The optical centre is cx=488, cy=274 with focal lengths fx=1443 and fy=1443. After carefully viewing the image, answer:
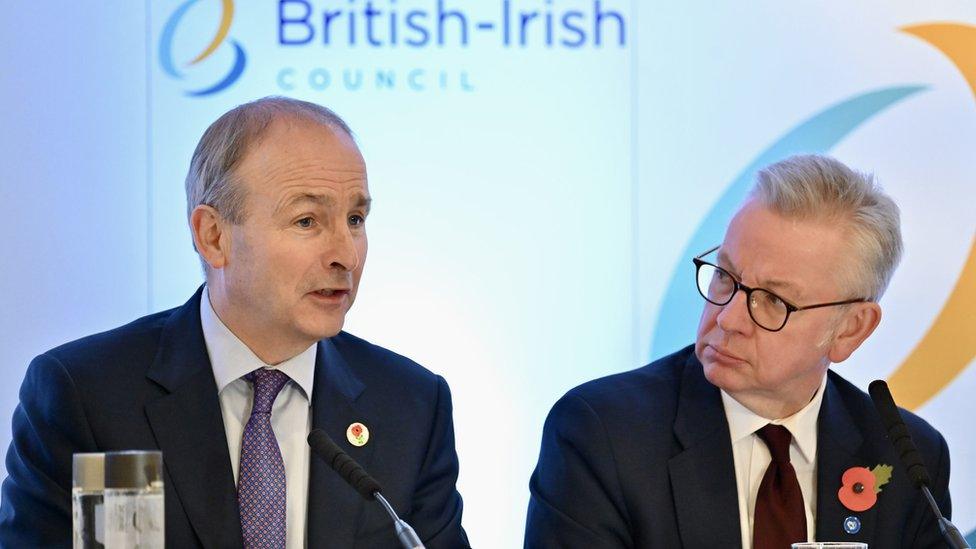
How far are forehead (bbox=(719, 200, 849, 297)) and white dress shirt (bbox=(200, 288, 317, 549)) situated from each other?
102 cm

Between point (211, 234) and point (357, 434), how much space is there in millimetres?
554

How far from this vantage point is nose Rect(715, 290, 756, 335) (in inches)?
127

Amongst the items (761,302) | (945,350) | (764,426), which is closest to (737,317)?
(761,302)

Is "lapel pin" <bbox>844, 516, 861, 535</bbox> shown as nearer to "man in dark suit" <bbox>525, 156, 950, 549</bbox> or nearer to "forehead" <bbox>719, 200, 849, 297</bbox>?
"man in dark suit" <bbox>525, 156, 950, 549</bbox>

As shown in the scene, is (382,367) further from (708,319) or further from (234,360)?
(708,319)

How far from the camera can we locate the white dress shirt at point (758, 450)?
3.31 metres

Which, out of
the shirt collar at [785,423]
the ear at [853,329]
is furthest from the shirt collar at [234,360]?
the ear at [853,329]

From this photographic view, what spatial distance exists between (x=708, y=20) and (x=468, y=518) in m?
1.81

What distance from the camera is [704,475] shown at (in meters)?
3.28

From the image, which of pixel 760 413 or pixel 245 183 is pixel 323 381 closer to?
pixel 245 183

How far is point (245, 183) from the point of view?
315 centimetres

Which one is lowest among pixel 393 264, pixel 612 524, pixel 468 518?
pixel 468 518

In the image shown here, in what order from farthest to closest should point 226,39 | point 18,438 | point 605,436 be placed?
point 226,39, point 605,436, point 18,438

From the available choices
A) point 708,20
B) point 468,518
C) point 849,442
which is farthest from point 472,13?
point 849,442
